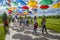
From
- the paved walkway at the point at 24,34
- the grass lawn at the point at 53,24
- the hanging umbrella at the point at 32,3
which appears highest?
the hanging umbrella at the point at 32,3

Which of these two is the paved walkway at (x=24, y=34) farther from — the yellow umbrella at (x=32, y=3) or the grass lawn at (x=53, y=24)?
the yellow umbrella at (x=32, y=3)

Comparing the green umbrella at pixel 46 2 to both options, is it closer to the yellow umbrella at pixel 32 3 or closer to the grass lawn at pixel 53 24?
the yellow umbrella at pixel 32 3

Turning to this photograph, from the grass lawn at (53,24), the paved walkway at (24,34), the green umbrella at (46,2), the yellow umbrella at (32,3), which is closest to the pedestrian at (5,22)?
the paved walkway at (24,34)

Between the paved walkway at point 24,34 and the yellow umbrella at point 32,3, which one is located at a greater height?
the yellow umbrella at point 32,3

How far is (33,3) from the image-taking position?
4.99m

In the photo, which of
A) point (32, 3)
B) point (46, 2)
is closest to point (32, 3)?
point (32, 3)

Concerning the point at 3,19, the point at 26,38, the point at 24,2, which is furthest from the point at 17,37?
the point at 24,2

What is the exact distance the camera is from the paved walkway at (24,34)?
486 cm

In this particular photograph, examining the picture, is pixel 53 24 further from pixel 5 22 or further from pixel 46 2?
pixel 5 22

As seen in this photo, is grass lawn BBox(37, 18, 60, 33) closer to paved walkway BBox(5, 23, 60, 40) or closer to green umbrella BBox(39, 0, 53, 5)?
paved walkway BBox(5, 23, 60, 40)

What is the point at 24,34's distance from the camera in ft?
16.1

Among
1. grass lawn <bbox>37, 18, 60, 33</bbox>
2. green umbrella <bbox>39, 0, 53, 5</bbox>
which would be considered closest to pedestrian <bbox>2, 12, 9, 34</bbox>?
grass lawn <bbox>37, 18, 60, 33</bbox>

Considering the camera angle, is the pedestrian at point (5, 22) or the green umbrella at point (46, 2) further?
the green umbrella at point (46, 2)

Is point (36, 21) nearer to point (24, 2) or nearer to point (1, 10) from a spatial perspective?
point (24, 2)
